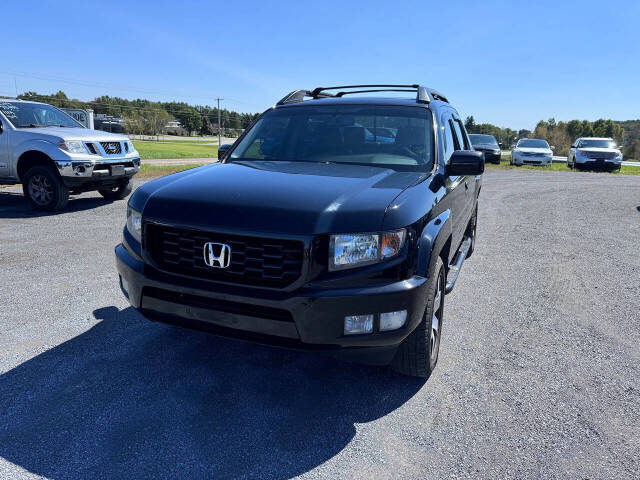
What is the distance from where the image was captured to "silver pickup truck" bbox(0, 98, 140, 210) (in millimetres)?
7719

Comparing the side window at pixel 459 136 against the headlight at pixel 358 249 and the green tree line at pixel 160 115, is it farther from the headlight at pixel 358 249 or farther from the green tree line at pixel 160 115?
the green tree line at pixel 160 115

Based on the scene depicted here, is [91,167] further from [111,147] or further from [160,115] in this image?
[160,115]

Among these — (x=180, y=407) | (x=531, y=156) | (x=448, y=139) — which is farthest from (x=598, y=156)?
(x=180, y=407)

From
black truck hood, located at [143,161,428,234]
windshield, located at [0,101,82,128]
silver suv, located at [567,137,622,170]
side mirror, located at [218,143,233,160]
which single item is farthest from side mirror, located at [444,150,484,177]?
silver suv, located at [567,137,622,170]

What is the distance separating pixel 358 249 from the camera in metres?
2.32

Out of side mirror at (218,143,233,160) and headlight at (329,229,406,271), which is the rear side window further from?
headlight at (329,229,406,271)

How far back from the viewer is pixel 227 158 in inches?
151

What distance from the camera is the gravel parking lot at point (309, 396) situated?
2234mm

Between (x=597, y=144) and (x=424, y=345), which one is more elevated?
(x=597, y=144)

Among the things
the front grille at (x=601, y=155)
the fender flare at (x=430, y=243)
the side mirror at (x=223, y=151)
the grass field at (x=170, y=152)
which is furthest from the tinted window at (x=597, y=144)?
the fender flare at (x=430, y=243)

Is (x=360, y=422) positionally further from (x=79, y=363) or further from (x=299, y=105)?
(x=299, y=105)

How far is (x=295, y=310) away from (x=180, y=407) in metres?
1.00

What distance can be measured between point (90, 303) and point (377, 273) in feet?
9.79

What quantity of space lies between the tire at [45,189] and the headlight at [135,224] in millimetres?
5899
